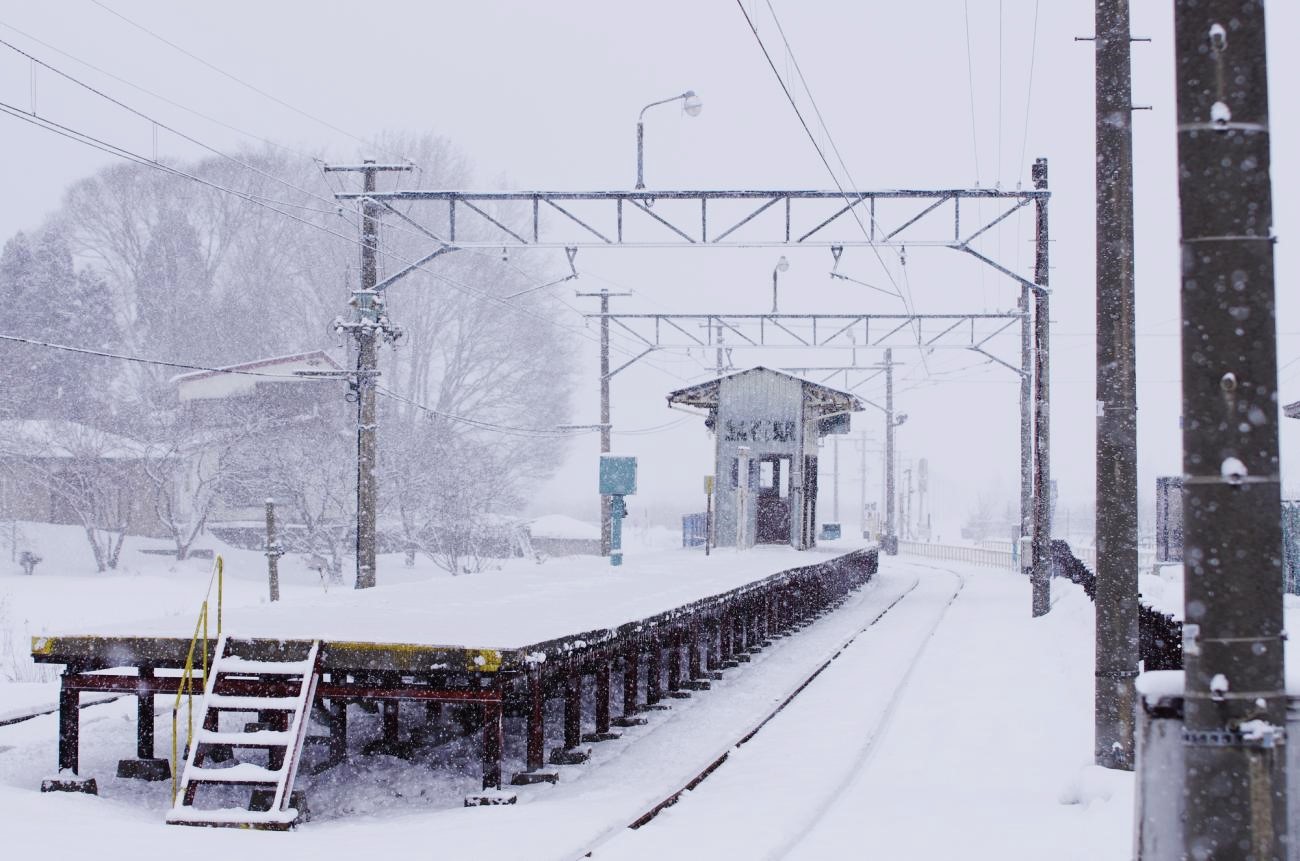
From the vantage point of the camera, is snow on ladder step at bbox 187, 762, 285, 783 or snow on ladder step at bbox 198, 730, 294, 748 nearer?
snow on ladder step at bbox 187, 762, 285, 783

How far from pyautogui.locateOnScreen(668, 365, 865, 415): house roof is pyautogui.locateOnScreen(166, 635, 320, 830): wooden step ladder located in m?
21.3

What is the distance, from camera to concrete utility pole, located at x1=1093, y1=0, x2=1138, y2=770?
9117 mm

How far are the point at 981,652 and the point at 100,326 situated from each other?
4233 centimetres

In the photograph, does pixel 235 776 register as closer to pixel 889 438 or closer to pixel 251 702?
pixel 251 702

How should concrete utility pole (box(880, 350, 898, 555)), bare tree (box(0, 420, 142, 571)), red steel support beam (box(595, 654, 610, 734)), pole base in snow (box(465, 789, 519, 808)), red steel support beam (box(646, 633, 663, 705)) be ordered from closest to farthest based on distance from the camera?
pole base in snow (box(465, 789, 519, 808)) → red steel support beam (box(595, 654, 610, 734)) → red steel support beam (box(646, 633, 663, 705)) → bare tree (box(0, 420, 142, 571)) → concrete utility pole (box(880, 350, 898, 555))

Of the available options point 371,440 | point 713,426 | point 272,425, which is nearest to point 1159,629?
point 371,440

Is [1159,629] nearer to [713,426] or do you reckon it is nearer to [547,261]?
[713,426]

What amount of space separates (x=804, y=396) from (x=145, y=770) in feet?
72.7

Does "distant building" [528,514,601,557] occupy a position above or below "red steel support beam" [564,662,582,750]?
below

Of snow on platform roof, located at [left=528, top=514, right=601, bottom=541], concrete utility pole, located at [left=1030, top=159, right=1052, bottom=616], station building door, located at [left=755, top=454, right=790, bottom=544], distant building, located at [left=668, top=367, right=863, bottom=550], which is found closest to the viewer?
concrete utility pole, located at [left=1030, top=159, right=1052, bottom=616]

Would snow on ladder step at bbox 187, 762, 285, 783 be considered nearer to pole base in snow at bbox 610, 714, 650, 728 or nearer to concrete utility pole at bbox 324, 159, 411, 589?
pole base in snow at bbox 610, 714, 650, 728

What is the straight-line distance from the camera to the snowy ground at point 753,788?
7.48 metres

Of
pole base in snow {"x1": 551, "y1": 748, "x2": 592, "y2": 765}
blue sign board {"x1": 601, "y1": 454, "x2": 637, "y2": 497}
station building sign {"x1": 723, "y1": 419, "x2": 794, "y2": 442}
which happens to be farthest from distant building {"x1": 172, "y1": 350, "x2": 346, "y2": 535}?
pole base in snow {"x1": 551, "y1": 748, "x2": 592, "y2": 765}

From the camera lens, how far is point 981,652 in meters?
18.4
